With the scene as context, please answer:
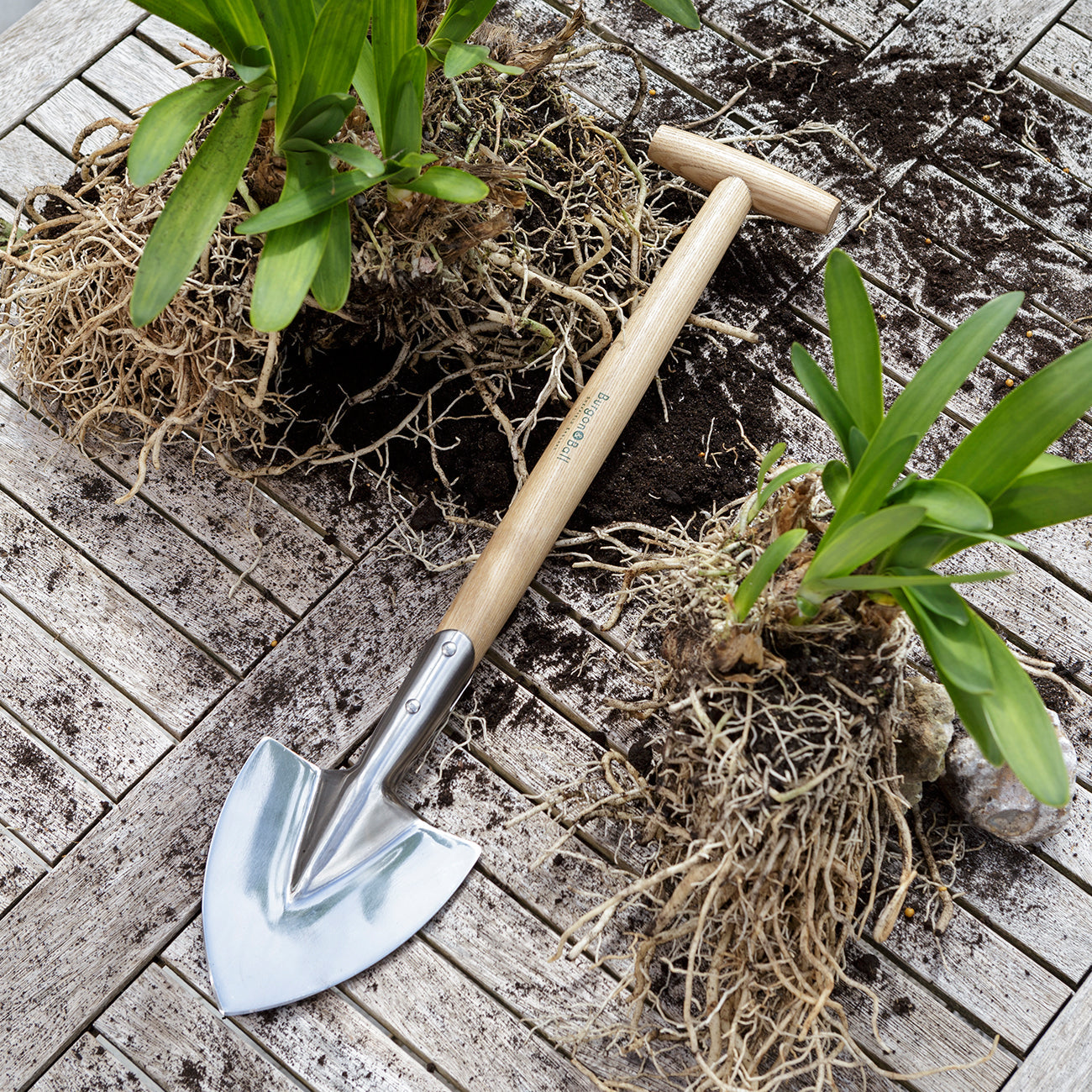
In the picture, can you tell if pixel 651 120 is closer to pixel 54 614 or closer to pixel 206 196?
pixel 206 196

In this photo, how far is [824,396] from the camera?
83cm

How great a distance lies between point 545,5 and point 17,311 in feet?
2.84

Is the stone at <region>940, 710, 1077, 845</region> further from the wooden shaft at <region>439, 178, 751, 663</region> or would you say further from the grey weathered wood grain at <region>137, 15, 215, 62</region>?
the grey weathered wood grain at <region>137, 15, 215, 62</region>

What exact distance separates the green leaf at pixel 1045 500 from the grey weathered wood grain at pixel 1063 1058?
60 centimetres

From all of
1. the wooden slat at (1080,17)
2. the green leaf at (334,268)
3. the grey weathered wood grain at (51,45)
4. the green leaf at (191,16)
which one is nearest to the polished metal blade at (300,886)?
the green leaf at (334,268)

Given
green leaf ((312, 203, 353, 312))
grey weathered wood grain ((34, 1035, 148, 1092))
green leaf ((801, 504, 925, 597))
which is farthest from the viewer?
grey weathered wood grain ((34, 1035, 148, 1092))

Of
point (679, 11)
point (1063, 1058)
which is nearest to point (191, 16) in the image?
point (679, 11)

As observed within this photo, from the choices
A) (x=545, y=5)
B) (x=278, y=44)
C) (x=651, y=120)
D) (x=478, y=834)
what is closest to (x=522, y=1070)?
(x=478, y=834)

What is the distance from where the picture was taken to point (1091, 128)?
135cm

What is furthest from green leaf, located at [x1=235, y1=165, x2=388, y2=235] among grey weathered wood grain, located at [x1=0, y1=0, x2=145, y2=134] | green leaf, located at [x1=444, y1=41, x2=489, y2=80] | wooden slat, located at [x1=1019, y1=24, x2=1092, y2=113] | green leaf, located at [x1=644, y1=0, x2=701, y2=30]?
wooden slat, located at [x1=1019, y1=24, x2=1092, y2=113]

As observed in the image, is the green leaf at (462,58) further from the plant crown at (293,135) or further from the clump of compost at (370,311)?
the clump of compost at (370,311)

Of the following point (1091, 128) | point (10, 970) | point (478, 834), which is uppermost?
point (1091, 128)

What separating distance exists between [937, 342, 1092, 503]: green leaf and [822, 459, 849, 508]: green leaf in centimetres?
9

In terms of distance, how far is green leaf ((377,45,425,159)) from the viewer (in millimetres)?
858
